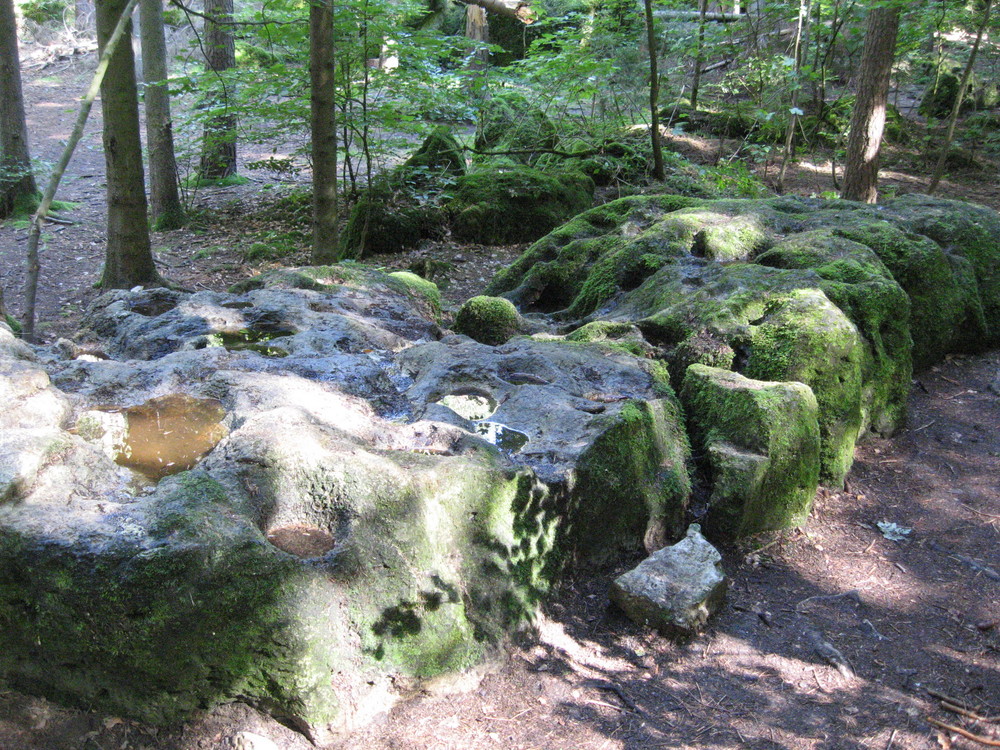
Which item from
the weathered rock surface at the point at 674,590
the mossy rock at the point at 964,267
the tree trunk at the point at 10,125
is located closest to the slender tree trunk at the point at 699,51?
the mossy rock at the point at 964,267

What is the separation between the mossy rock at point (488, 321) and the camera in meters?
6.54

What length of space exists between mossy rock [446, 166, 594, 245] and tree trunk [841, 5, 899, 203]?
13.5 ft

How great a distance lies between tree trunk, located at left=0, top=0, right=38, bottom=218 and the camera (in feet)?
38.3

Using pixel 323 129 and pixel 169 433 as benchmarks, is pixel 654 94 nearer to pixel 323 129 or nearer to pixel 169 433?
pixel 323 129

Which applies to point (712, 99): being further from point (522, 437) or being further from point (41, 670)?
point (41, 670)

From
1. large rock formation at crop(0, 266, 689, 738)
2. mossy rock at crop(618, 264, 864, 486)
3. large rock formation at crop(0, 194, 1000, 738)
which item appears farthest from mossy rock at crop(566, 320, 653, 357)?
large rock formation at crop(0, 266, 689, 738)

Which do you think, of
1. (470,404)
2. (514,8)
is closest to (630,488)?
(470,404)

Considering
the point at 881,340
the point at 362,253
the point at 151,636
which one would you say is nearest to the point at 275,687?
the point at 151,636

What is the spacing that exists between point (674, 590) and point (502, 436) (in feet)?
4.15

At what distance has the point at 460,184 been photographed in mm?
11672

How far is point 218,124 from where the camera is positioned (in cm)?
1170

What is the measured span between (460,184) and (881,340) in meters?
7.33

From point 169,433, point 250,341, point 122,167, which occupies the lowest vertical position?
point 250,341

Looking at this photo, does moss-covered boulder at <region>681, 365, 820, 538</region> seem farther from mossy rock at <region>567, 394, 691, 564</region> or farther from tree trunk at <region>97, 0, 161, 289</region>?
tree trunk at <region>97, 0, 161, 289</region>
